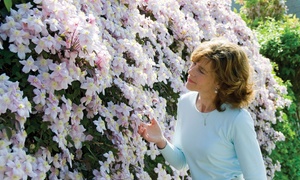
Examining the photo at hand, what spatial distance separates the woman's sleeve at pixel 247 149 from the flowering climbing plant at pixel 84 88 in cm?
57

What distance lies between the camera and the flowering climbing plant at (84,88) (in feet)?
6.73

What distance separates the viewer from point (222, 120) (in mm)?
2346

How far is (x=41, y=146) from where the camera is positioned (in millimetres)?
2098

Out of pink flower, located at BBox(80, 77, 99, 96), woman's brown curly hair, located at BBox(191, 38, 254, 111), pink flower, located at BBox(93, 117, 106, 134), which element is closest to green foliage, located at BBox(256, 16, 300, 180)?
woman's brown curly hair, located at BBox(191, 38, 254, 111)

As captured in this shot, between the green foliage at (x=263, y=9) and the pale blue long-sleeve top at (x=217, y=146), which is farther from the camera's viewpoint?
the green foliage at (x=263, y=9)

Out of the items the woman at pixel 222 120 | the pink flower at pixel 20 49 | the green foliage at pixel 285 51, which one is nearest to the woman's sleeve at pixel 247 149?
the woman at pixel 222 120

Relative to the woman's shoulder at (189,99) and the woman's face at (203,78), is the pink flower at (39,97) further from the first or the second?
the woman's shoulder at (189,99)

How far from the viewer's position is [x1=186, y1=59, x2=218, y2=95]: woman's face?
2352 millimetres

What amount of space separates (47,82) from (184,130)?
2.36 feet

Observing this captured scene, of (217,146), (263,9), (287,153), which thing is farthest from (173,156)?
(263,9)

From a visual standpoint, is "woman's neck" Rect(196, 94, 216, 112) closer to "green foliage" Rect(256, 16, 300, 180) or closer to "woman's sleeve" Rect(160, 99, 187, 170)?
"woman's sleeve" Rect(160, 99, 187, 170)

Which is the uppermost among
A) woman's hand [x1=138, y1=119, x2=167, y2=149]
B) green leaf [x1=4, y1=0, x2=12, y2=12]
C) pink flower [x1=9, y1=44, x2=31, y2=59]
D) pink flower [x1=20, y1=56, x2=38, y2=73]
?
green leaf [x1=4, y1=0, x2=12, y2=12]

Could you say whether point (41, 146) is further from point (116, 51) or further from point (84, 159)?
point (116, 51)

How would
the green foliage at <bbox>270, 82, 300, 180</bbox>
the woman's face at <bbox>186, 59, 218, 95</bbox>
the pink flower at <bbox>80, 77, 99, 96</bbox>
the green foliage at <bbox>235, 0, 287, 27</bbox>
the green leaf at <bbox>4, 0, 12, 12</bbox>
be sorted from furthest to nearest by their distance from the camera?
the green foliage at <bbox>235, 0, 287, 27</bbox>
the green foliage at <bbox>270, 82, 300, 180</bbox>
the woman's face at <bbox>186, 59, 218, 95</bbox>
the pink flower at <bbox>80, 77, 99, 96</bbox>
the green leaf at <bbox>4, 0, 12, 12</bbox>
